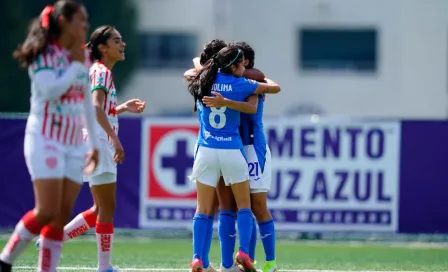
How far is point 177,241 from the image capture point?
1567 cm

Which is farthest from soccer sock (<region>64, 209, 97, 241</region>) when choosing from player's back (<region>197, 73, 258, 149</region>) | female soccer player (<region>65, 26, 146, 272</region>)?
player's back (<region>197, 73, 258, 149</region>)

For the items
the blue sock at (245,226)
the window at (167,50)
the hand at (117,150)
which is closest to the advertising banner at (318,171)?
the blue sock at (245,226)

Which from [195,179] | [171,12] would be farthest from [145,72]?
[195,179]

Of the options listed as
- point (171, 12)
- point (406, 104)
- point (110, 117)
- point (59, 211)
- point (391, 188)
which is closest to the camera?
point (59, 211)

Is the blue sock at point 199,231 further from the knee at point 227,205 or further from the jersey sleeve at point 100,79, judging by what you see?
the jersey sleeve at point 100,79

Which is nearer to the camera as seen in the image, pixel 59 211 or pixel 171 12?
pixel 59 211

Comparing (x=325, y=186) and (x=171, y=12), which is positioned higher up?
(x=171, y=12)

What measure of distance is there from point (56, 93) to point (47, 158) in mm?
468

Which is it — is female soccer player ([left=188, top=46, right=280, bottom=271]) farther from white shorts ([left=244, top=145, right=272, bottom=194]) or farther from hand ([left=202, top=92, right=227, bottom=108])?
white shorts ([left=244, top=145, right=272, bottom=194])

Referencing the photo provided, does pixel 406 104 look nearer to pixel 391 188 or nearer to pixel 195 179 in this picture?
pixel 391 188

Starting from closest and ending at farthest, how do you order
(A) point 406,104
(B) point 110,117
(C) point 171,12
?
(B) point 110,117, (A) point 406,104, (C) point 171,12

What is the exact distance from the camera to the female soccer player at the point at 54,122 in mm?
7551

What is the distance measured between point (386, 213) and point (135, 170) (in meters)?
3.71

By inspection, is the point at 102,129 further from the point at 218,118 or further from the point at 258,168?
the point at 258,168
